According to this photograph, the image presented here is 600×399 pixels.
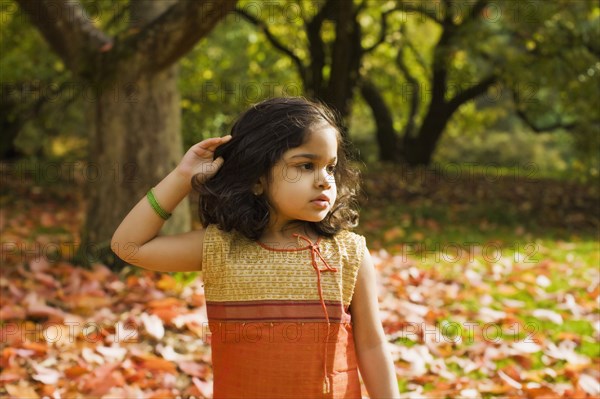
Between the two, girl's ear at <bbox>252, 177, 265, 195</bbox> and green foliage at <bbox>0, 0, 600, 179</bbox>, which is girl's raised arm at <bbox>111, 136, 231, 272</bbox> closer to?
girl's ear at <bbox>252, 177, 265, 195</bbox>

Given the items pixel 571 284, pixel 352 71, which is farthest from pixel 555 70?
pixel 352 71

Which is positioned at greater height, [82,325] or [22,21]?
[22,21]

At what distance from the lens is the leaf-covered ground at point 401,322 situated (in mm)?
3135

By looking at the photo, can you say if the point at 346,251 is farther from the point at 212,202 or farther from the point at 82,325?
the point at 82,325

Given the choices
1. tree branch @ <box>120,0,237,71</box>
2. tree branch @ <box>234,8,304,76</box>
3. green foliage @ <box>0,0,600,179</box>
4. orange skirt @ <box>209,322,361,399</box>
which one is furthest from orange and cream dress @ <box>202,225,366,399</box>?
tree branch @ <box>234,8,304,76</box>

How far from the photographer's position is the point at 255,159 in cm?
195

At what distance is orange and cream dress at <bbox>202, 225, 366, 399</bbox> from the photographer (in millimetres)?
1902

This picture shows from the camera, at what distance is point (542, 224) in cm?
898

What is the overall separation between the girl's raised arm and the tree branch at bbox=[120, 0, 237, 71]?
248cm

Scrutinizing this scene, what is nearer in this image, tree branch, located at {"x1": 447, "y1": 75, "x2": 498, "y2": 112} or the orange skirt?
the orange skirt

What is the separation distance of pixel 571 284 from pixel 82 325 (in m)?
3.45

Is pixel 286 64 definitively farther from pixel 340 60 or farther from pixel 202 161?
pixel 202 161

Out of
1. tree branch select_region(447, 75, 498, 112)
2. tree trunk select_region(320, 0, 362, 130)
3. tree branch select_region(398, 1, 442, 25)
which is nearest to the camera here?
tree trunk select_region(320, 0, 362, 130)

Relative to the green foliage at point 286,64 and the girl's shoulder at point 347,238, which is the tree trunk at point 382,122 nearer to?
the green foliage at point 286,64
